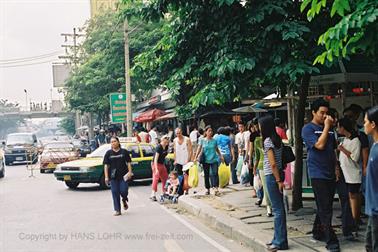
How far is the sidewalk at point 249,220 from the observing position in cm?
691

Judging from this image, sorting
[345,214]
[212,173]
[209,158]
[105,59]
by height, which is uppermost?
[105,59]

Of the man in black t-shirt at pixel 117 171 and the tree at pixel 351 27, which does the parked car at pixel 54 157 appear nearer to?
the man in black t-shirt at pixel 117 171

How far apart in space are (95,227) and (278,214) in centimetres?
400

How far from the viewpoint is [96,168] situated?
15.4m

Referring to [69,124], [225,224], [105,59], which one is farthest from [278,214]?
[69,124]

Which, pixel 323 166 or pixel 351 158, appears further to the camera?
pixel 351 158

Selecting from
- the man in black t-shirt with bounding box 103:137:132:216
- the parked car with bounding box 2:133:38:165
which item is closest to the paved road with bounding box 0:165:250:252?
the man in black t-shirt with bounding box 103:137:132:216

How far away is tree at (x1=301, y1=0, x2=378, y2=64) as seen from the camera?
4875 mm

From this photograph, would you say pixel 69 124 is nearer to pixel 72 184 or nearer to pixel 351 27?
pixel 72 184

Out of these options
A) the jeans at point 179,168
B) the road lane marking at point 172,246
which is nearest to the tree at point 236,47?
the road lane marking at point 172,246

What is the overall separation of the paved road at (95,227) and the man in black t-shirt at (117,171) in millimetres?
439

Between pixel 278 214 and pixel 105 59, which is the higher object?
pixel 105 59

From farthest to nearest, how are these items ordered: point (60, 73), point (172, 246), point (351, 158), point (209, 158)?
point (60, 73), point (209, 158), point (172, 246), point (351, 158)

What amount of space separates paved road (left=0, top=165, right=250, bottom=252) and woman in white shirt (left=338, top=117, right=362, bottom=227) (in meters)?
1.82
